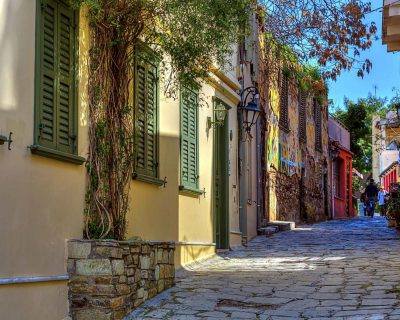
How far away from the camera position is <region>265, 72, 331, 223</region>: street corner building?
64.9 ft

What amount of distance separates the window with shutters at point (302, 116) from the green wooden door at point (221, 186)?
31.5 ft

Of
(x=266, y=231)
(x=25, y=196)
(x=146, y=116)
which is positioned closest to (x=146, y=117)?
(x=146, y=116)

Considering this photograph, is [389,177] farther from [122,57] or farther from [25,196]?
[25,196]

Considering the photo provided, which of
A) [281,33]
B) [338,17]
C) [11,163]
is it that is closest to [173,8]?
[11,163]

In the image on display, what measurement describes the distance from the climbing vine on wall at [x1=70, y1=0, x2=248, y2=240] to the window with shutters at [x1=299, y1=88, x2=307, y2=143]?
1494 centimetres

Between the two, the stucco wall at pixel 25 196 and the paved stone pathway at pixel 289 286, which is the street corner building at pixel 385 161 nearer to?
the paved stone pathway at pixel 289 286

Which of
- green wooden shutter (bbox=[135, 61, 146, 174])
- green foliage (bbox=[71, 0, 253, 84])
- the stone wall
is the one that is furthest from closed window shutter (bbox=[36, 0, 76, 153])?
green wooden shutter (bbox=[135, 61, 146, 174])

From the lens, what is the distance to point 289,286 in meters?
9.45

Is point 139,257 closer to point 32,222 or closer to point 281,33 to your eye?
point 32,222

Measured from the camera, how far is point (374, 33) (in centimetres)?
1088

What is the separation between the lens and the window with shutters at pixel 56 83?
7.17 metres

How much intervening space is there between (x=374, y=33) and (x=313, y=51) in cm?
102

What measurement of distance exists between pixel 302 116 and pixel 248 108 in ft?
29.3

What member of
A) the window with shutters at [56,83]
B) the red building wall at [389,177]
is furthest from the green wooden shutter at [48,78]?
the red building wall at [389,177]
